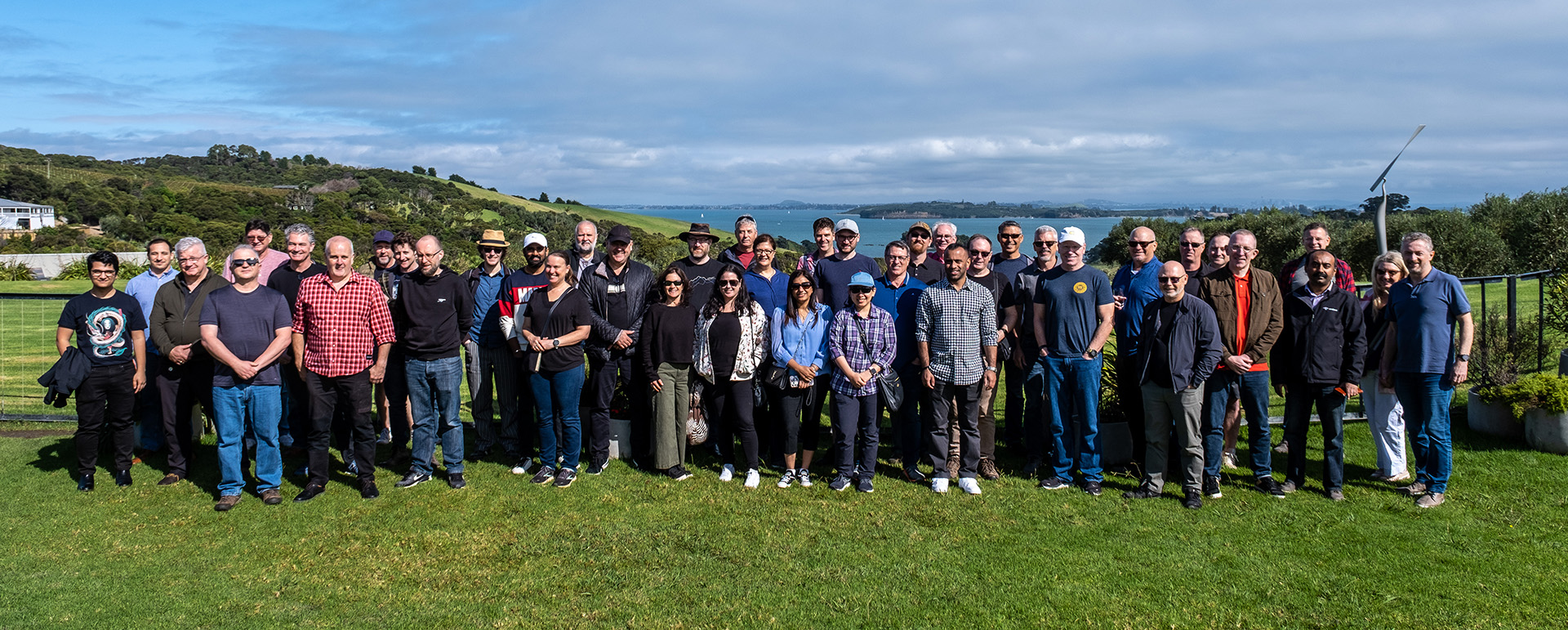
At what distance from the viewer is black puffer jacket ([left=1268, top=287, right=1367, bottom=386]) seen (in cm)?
562

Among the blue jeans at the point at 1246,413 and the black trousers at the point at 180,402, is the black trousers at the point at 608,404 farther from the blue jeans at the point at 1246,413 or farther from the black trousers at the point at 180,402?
the blue jeans at the point at 1246,413

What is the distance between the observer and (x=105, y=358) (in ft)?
19.6

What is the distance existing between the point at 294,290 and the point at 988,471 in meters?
5.72

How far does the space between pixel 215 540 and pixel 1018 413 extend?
5.90 metres

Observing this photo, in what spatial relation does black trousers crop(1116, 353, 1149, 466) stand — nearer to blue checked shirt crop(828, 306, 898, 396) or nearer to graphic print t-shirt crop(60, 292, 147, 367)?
blue checked shirt crop(828, 306, 898, 396)

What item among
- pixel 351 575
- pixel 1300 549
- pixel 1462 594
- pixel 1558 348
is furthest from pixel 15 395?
pixel 1558 348

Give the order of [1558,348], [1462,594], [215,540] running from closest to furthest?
[1462,594]
[215,540]
[1558,348]

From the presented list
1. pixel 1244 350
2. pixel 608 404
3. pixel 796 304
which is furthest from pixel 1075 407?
pixel 608 404

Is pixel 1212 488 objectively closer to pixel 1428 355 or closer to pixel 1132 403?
pixel 1132 403

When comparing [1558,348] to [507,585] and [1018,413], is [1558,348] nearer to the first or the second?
[1018,413]

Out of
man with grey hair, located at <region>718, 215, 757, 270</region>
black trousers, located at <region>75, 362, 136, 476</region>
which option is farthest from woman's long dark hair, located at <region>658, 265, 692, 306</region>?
black trousers, located at <region>75, 362, 136, 476</region>

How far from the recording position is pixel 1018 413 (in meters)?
6.97

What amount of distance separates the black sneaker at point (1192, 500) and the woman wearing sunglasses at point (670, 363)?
Answer: 3.62 metres

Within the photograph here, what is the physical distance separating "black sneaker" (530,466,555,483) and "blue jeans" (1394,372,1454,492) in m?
6.21
